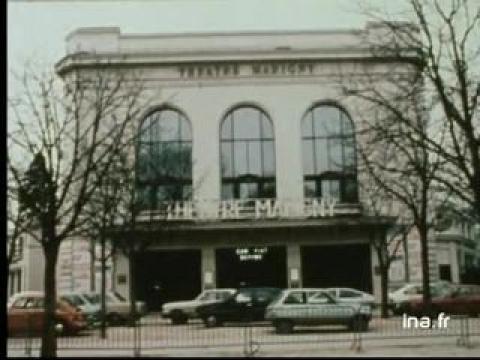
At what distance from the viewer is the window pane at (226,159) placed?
19250mm

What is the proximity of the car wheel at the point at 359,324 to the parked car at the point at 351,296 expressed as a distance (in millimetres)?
434

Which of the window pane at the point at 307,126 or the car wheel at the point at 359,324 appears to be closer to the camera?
the car wheel at the point at 359,324

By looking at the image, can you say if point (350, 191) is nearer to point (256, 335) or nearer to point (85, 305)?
point (256, 335)

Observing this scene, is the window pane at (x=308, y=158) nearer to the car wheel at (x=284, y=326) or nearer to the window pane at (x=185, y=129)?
the window pane at (x=185, y=129)

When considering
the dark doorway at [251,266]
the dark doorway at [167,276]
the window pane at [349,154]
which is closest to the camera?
the dark doorway at [251,266]

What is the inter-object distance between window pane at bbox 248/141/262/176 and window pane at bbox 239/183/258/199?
446mm

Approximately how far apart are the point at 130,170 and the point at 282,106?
304 inches

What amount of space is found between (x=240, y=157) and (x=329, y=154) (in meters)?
2.62

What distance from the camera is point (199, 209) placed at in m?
17.7

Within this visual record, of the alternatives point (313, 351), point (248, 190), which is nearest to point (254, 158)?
point (248, 190)

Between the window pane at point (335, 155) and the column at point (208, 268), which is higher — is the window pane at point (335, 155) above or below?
above

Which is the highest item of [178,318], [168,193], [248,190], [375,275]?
[248,190]

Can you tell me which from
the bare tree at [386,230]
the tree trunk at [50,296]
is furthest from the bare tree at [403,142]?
the tree trunk at [50,296]

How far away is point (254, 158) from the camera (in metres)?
19.9
